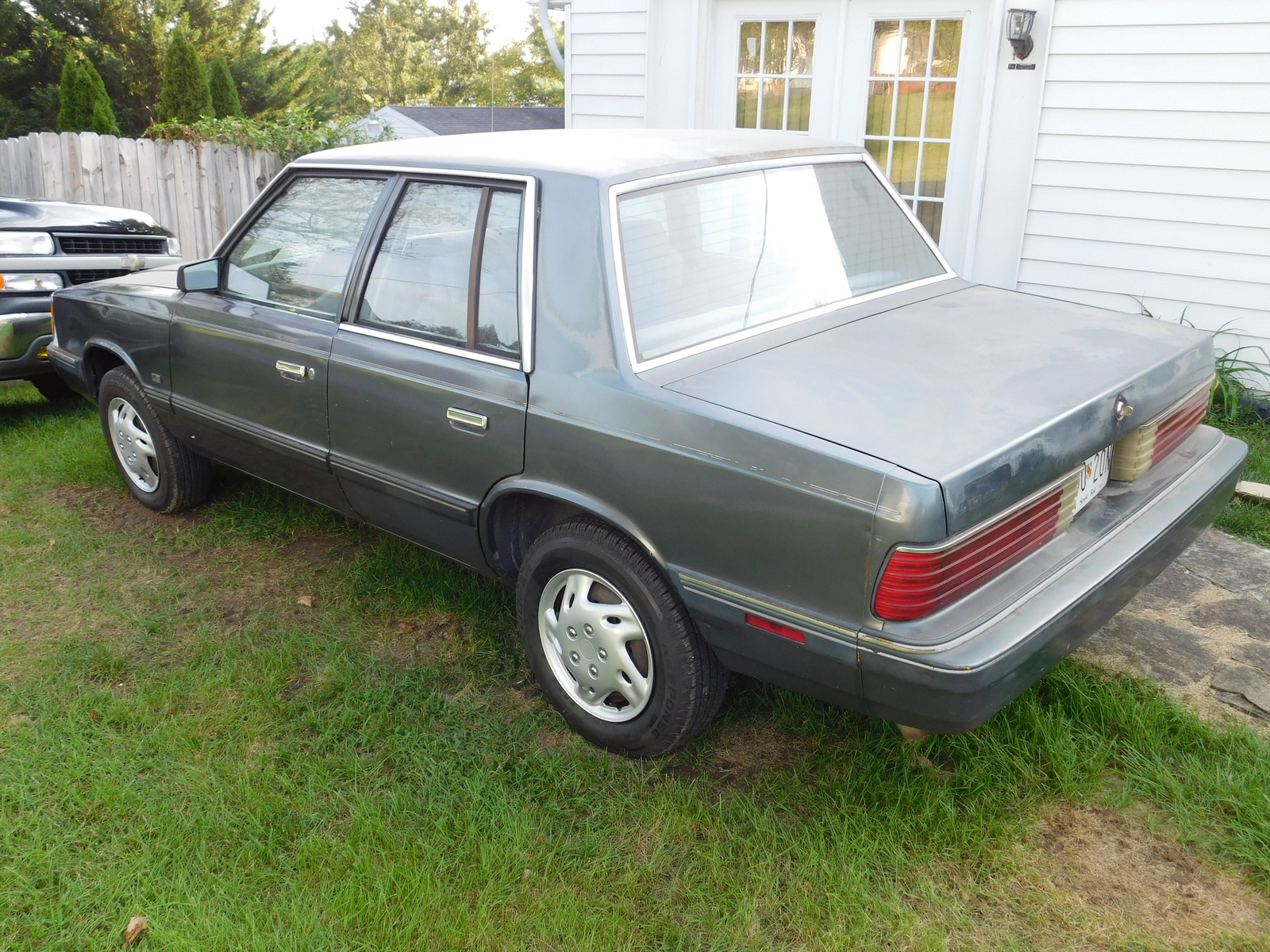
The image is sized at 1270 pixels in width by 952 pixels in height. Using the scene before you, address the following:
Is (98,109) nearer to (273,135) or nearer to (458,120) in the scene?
(273,135)

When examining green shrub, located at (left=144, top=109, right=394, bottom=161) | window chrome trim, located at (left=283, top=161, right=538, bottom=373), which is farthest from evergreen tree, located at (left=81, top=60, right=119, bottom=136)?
window chrome trim, located at (left=283, top=161, right=538, bottom=373)

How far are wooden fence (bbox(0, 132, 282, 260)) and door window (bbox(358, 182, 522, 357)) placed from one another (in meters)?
7.37

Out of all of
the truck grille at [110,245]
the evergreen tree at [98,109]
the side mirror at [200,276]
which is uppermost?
the evergreen tree at [98,109]

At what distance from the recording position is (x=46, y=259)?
625 centimetres

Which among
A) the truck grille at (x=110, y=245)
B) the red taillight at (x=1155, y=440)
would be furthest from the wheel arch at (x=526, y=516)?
the truck grille at (x=110, y=245)

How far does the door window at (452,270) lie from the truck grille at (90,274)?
369cm

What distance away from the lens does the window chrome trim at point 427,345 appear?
3191mm

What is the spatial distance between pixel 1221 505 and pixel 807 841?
1.88 m

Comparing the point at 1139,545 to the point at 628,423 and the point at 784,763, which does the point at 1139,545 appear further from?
the point at 628,423

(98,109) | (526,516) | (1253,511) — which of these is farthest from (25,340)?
(98,109)

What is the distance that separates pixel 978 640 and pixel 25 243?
6025 mm

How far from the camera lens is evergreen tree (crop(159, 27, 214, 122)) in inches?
821

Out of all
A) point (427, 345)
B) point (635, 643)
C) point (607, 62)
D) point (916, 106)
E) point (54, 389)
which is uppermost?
point (607, 62)

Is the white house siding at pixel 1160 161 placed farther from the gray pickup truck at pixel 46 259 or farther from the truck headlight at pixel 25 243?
the truck headlight at pixel 25 243
